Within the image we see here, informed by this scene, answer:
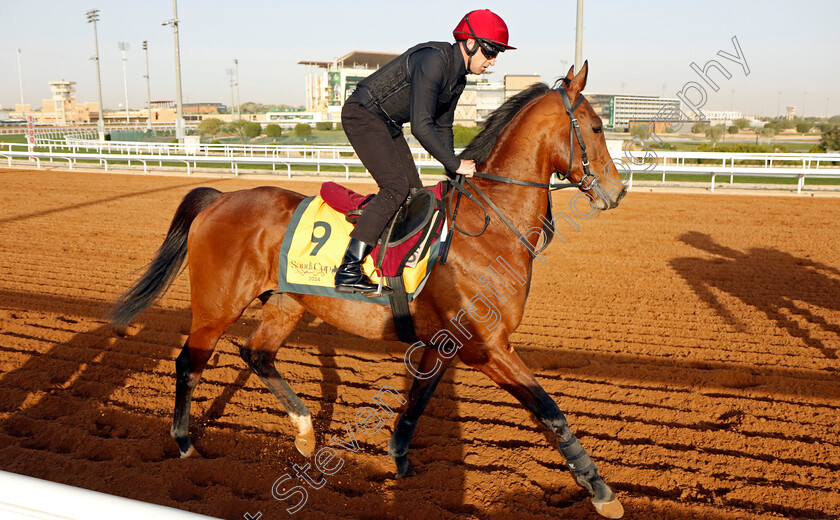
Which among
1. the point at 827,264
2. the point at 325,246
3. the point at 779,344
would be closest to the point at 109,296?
the point at 325,246

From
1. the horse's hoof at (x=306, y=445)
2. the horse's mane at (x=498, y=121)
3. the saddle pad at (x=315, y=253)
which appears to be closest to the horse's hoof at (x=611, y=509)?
the saddle pad at (x=315, y=253)

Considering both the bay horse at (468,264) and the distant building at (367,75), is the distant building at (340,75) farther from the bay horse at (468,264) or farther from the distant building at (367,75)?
the bay horse at (468,264)

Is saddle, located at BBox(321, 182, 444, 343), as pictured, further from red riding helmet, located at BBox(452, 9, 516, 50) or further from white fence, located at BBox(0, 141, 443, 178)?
white fence, located at BBox(0, 141, 443, 178)

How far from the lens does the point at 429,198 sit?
10.3 ft

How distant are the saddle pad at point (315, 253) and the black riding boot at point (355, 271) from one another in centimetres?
4

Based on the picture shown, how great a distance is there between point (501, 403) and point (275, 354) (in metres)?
1.60

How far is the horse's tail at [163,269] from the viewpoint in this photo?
3.85m

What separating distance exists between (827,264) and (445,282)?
23.0 feet

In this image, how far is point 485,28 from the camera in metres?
2.96

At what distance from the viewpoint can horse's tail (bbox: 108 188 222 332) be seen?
3848 mm

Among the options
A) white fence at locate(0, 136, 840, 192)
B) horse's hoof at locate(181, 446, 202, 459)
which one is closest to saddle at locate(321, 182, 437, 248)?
horse's hoof at locate(181, 446, 202, 459)

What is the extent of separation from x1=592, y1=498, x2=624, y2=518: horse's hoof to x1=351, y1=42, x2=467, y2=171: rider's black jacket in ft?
6.08

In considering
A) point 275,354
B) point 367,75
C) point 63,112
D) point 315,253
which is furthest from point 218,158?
point 63,112

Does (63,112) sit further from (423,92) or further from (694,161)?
(423,92)
